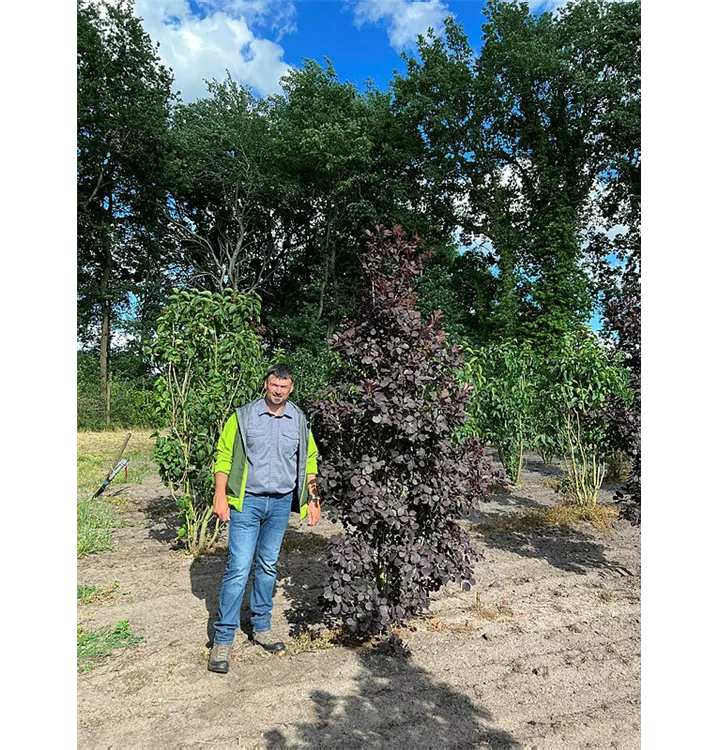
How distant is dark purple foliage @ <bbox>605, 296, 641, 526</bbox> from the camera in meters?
4.23

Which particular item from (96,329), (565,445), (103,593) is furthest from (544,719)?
(96,329)

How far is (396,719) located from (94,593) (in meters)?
2.62

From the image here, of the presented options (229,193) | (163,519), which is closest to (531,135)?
(229,193)

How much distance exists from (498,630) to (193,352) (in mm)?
3257

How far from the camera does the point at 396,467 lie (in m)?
3.25

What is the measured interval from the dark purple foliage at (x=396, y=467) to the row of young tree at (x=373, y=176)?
1356cm

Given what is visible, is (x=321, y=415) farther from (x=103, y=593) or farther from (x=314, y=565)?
(x=103, y=593)

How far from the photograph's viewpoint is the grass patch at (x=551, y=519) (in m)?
6.07

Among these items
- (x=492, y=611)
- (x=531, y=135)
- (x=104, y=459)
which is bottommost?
(x=492, y=611)

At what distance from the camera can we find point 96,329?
19.0 m

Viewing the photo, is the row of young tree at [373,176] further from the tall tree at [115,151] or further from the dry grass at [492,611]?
the dry grass at [492,611]

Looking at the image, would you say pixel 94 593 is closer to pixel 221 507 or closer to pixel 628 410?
pixel 221 507

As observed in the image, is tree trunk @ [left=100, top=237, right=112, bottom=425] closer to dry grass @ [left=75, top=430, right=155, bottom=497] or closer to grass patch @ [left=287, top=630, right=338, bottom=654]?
dry grass @ [left=75, top=430, right=155, bottom=497]

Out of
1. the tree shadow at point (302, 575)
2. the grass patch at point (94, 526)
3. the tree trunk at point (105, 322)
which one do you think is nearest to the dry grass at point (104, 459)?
the grass patch at point (94, 526)
